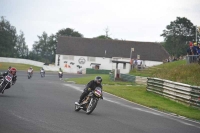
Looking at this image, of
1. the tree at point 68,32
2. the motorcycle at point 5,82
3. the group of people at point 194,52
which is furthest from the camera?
the tree at point 68,32

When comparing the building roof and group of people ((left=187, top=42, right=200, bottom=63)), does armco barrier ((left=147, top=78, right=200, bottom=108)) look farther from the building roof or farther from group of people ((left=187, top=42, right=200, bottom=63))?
the building roof

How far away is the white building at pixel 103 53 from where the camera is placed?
3713 inches

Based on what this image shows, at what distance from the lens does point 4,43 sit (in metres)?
117

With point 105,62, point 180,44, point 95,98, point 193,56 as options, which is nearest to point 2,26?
point 105,62

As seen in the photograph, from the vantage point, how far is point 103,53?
96.2 metres

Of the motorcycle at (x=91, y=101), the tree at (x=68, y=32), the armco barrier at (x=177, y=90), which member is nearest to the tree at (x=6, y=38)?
the tree at (x=68, y=32)

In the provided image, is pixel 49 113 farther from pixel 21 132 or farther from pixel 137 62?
pixel 137 62

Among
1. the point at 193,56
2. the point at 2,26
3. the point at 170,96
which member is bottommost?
the point at 170,96

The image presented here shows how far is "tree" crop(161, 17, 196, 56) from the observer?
333 ft

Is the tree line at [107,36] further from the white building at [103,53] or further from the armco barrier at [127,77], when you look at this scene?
the armco barrier at [127,77]

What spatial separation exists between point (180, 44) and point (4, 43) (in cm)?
5278

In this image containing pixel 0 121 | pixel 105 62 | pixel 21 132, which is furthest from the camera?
pixel 105 62

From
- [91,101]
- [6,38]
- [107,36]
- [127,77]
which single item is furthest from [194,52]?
[107,36]

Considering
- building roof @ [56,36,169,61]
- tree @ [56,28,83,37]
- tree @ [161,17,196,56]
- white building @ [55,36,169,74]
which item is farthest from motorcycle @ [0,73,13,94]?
tree @ [56,28,83,37]
